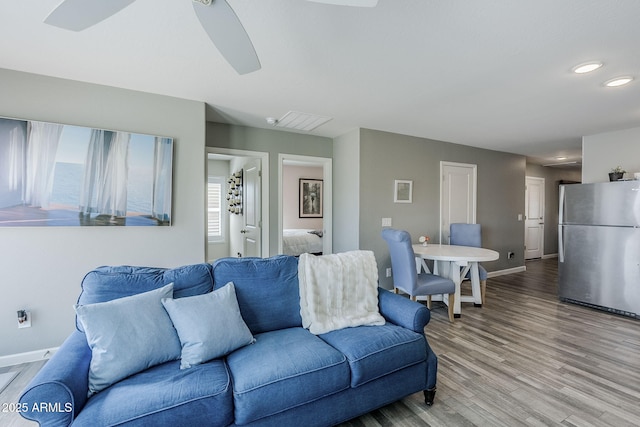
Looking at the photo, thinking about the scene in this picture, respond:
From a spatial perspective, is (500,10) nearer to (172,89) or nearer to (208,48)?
(208,48)

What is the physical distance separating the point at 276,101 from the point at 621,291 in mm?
4603

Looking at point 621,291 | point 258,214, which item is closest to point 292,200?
point 258,214

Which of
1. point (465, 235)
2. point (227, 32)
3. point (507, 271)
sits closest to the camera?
point (227, 32)

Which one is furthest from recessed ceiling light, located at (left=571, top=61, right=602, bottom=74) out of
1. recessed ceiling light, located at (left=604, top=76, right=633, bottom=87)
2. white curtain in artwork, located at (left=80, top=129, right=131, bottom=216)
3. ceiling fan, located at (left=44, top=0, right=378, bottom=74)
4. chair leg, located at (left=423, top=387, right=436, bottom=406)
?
white curtain in artwork, located at (left=80, top=129, right=131, bottom=216)

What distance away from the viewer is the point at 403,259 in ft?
10.3

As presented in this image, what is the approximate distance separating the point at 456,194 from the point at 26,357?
18.4 feet

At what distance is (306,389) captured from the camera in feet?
4.81

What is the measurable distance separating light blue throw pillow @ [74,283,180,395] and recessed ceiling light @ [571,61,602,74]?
11.2 feet

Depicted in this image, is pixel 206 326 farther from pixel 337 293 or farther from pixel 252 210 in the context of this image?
pixel 252 210

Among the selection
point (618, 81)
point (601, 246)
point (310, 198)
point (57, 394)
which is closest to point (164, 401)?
point (57, 394)

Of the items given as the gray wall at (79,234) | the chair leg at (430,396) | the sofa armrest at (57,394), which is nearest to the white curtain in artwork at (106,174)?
the gray wall at (79,234)

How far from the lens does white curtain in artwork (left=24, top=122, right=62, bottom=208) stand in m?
2.36

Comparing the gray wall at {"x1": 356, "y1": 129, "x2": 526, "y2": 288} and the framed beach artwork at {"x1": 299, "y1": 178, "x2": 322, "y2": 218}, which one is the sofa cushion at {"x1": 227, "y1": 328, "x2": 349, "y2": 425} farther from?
the framed beach artwork at {"x1": 299, "y1": 178, "x2": 322, "y2": 218}

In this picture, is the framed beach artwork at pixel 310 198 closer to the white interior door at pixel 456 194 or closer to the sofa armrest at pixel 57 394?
the white interior door at pixel 456 194
